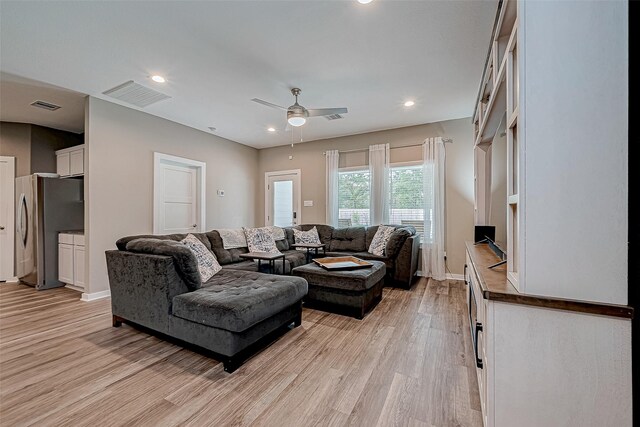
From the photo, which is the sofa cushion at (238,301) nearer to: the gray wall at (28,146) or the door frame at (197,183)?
the door frame at (197,183)

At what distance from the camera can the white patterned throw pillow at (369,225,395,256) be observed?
4298 mm

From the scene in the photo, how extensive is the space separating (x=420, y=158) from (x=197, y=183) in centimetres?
415

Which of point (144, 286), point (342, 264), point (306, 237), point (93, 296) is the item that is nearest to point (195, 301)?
point (144, 286)

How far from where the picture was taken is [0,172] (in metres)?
4.46

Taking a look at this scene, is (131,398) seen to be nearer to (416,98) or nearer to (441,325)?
(441,325)

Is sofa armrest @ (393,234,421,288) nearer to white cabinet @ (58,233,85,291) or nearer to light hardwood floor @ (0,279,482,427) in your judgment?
light hardwood floor @ (0,279,482,427)

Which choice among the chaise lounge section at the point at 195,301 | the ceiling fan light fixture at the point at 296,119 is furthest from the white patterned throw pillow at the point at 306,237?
the ceiling fan light fixture at the point at 296,119

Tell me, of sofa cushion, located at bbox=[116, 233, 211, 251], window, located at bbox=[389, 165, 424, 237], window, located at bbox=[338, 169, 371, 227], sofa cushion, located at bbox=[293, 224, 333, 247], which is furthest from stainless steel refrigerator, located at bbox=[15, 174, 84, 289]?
window, located at bbox=[389, 165, 424, 237]

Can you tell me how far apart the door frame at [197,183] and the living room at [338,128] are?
2.1 inches

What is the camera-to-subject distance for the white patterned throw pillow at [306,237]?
5004 millimetres

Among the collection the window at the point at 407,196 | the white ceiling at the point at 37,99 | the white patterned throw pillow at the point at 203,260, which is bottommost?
the white patterned throw pillow at the point at 203,260

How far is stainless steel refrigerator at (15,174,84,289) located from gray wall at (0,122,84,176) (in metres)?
0.42

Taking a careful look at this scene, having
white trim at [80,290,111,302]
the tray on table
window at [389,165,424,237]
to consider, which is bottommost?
white trim at [80,290,111,302]

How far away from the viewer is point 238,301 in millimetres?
2000
